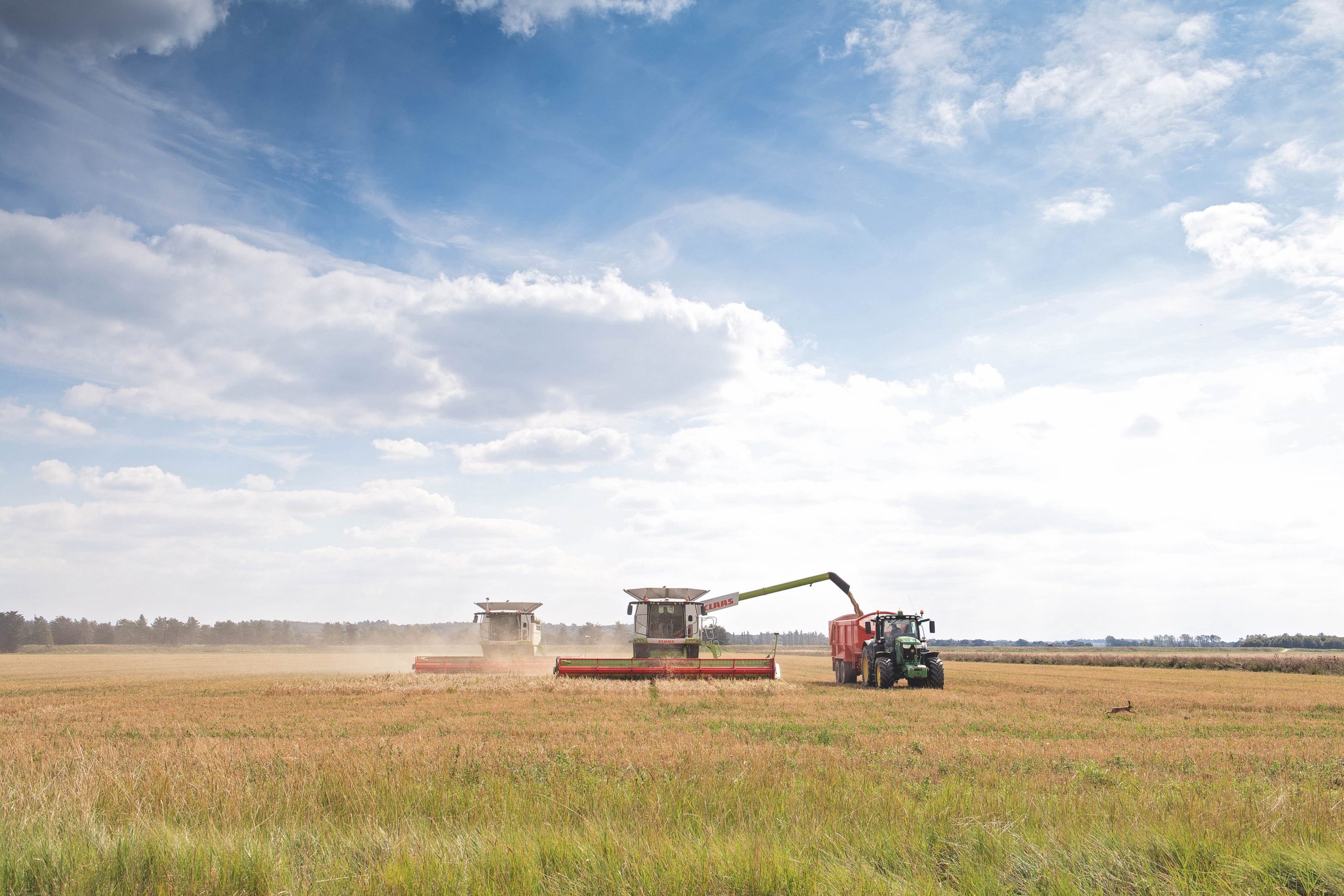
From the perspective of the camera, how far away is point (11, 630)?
373ft

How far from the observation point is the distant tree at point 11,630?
112 meters

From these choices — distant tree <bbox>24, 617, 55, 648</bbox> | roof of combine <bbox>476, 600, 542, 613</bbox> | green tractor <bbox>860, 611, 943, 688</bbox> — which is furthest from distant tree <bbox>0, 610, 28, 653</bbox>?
green tractor <bbox>860, 611, 943, 688</bbox>

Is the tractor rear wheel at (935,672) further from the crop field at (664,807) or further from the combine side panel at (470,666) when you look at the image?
the combine side panel at (470,666)

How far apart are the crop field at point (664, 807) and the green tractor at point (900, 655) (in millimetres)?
10848

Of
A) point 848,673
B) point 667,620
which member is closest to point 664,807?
point 848,673

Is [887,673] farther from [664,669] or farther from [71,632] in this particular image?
[71,632]

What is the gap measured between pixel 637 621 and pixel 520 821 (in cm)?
2802

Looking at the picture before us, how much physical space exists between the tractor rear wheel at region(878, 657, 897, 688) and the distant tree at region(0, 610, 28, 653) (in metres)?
130

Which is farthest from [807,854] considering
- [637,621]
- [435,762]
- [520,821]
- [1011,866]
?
[637,621]

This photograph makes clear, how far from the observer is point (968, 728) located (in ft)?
50.8

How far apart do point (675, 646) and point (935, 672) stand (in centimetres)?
1021

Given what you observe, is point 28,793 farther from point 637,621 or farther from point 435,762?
point 637,621

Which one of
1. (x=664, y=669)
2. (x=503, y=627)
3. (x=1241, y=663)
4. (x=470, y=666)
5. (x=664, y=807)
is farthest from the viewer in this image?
(x=1241, y=663)

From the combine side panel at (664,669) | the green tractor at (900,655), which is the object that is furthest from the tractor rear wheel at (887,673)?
the combine side panel at (664,669)
